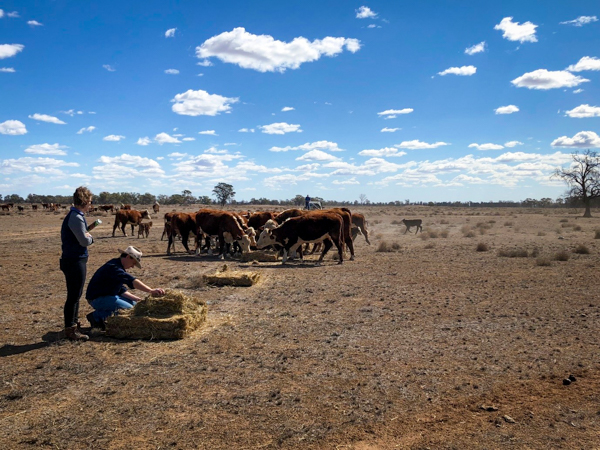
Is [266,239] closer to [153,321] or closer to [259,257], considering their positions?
[259,257]

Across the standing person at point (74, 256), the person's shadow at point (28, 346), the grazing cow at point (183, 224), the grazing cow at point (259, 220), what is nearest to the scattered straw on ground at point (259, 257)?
the grazing cow at point (183, 224)

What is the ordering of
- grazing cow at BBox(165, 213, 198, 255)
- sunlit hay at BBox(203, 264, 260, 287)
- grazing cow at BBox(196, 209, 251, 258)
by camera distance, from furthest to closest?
grazing cow at BBox(165, 213, 198, 255)
grazing cow at BBox(196, 209, 251, 258)
sunlit hay at BBox(203, 264, 260, 287)

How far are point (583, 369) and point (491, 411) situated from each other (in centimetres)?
222

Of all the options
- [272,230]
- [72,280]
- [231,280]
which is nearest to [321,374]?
[72,280]

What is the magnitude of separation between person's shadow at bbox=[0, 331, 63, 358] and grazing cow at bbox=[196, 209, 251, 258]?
37.6 feet

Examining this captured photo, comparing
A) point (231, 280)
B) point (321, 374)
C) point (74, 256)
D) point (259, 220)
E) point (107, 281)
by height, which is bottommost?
point (321, 374)

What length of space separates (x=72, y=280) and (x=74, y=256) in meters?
0.38

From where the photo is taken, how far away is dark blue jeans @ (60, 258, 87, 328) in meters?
7.14

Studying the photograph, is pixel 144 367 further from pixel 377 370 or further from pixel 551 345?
pixel 551 345

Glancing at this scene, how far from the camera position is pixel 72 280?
7133 mm

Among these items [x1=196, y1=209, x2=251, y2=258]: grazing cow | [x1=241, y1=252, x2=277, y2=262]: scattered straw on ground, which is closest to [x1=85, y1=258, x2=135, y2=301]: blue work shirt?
[x1=241, y1=252, x2=277, y2=262]: scattered straw on ground

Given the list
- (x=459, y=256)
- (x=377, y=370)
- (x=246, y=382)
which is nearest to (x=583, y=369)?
(x=377, y=370)

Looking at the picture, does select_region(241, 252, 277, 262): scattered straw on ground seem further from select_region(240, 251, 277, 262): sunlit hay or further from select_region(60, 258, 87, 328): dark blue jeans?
select_region(60, 258, 87, 328): dark blue jeans

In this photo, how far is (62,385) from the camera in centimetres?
568
